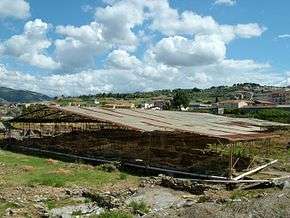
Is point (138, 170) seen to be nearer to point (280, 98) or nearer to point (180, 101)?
point (180, 101)

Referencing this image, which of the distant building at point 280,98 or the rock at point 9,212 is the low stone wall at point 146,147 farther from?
the distant building at point 280,98

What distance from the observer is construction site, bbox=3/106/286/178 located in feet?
89.6

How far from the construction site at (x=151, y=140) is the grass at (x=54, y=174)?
2.81 m

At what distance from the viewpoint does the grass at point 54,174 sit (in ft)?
74.8

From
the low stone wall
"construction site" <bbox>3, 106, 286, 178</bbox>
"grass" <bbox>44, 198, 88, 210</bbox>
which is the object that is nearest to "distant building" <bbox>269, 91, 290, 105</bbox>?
"construction site" <bbox>3, 106, 286, 178</bbox>

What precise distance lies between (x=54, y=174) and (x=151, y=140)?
9.12m

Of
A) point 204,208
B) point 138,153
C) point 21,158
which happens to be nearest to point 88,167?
point 138,153

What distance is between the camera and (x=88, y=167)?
1121 inches

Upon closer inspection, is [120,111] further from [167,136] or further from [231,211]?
[231,211]

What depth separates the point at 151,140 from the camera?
32656 mm

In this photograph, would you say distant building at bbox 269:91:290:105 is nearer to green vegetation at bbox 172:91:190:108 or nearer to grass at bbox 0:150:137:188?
green vegetation at bbox 172:91:190:108

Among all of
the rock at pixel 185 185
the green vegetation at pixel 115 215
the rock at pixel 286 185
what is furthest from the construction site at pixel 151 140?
the green vegetation at pixel 115 215

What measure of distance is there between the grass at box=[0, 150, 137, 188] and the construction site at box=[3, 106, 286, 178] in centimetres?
281

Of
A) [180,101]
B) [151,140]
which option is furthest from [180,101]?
[151,140]
